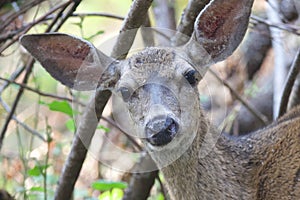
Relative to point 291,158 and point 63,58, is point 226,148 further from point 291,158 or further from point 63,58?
point 63,58

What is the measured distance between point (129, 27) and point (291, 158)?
4.03 ft

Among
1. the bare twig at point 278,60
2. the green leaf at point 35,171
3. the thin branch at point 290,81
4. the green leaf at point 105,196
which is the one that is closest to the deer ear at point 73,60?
the green leaf at point 35,171

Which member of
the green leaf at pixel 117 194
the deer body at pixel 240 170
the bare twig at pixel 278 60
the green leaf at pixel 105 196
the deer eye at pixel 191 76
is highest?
the deer eye at pixel 191 76

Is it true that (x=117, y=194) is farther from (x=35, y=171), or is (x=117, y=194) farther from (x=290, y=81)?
(x=290, y=81)

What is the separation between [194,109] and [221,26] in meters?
0.53

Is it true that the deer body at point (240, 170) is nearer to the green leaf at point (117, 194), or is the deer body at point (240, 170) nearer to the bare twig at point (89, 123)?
the bare twig at point (89, 123)

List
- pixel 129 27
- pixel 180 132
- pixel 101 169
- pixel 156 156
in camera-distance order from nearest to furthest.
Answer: pixel 180 132 < pixel 156 156 < pixel 129 27 < pixel 101 169

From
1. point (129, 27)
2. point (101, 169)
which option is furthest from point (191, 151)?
point (101, 169)

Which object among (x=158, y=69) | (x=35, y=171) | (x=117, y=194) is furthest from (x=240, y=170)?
(x=117, y=194)

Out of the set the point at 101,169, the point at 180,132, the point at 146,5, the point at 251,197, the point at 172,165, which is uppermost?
the point at 146,5

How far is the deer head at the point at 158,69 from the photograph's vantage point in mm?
3914

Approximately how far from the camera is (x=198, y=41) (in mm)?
4289

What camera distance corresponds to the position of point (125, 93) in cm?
416

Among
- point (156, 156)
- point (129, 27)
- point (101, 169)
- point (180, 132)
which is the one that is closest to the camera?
point (180, 132)
